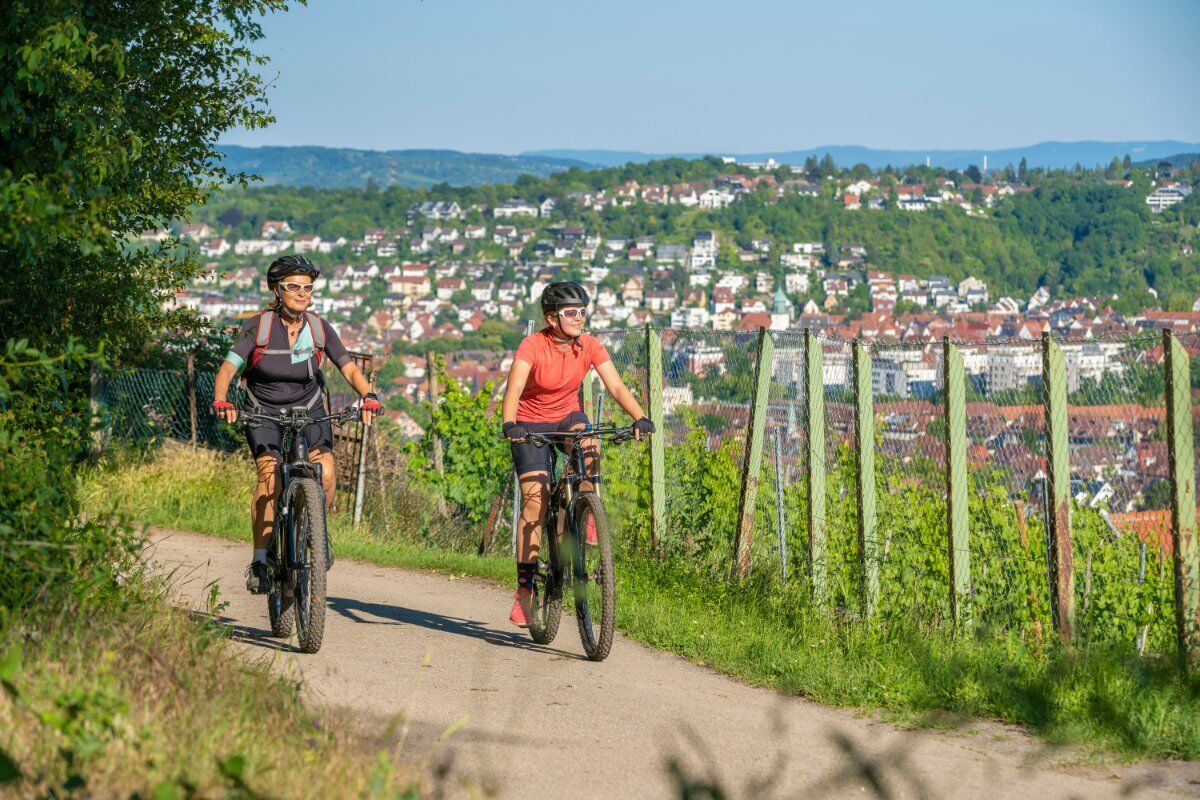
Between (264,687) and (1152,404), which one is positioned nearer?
(264,687)

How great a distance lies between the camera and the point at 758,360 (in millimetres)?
9898

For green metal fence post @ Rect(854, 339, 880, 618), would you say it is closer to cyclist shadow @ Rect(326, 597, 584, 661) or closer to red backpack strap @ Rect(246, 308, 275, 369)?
cyclist shadow @ Rect(326, 597, 584, 661)

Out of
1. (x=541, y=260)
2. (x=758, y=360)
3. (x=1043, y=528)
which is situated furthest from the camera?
(x=541, y=260)

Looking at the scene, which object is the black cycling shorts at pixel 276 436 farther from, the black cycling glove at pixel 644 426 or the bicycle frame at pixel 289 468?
the black cycling glove at pixel 644 426

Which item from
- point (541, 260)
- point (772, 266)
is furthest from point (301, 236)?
point (772, 266)

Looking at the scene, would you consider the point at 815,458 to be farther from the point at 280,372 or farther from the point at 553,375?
the point at 280,372

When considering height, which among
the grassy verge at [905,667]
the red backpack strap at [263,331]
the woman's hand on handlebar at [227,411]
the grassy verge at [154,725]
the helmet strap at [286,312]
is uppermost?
the helmet strap at [286,312]

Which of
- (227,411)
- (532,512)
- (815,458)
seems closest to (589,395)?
(815,458)

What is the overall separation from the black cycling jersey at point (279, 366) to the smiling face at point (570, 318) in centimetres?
112

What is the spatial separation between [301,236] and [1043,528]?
161 metres

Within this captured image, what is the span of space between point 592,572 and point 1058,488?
2428 millimetres

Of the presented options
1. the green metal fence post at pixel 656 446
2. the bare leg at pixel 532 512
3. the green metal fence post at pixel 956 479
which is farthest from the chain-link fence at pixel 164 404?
the green metal fence post at pixel 956 479

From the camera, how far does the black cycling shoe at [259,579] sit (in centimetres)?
788

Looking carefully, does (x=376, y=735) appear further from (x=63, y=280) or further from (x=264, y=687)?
(x=63, y=280)
